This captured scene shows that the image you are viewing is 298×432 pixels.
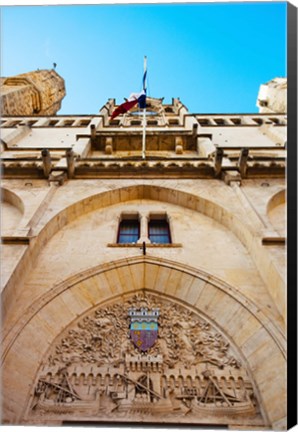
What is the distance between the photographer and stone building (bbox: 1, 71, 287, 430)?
6543 mm

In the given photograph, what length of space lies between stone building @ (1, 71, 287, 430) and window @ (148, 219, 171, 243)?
5cm

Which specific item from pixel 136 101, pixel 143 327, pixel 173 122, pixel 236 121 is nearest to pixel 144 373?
pixel 143 327

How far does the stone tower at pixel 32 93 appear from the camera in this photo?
31.6 metres

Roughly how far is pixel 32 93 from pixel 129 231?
102 feet

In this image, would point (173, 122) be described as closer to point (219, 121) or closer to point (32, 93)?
point (219, 121)

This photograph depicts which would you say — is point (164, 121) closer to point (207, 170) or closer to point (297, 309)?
point (207, 170)

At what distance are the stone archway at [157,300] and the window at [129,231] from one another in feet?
5.49

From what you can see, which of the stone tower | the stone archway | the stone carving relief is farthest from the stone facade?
the stone carving relief

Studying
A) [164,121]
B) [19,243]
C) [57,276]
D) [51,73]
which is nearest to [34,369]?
[57,276]

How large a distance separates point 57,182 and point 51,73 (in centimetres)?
3968

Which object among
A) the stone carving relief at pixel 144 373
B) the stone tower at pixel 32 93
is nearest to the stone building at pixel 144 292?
the stone carving relief at pixel 144 373

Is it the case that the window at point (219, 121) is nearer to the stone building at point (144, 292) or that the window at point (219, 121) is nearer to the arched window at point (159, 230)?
the stone building at point (144, 292)

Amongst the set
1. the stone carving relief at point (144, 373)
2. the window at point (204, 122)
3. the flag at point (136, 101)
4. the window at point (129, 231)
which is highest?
the window at point (204, 122)

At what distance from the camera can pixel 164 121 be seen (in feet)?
85.9
